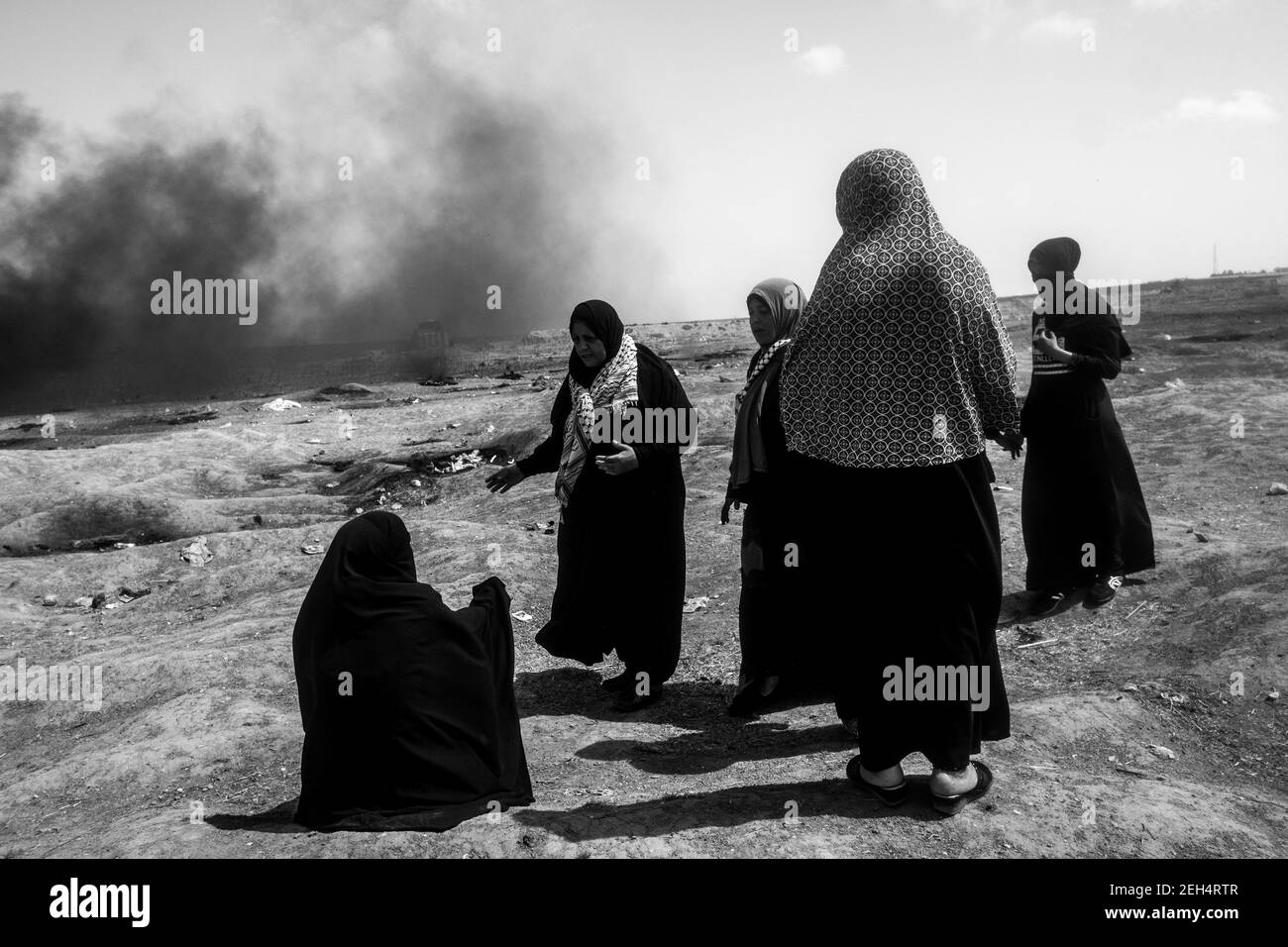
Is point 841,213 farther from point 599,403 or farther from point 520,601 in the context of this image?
point 520,601

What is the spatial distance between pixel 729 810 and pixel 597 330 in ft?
7.37

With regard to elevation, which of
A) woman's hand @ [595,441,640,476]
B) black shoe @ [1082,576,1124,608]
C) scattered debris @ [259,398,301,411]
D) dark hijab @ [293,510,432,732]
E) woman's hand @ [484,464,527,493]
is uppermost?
scattered debris @ [259,398,301,411]

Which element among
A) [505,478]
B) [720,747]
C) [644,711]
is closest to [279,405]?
[505,478]

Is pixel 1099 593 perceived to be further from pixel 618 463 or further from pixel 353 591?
pixel 353 591

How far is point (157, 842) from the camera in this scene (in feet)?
10.8

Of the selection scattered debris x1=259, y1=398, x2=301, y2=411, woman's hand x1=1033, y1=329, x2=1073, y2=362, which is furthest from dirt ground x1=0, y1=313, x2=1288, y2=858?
scattered debris x1=259, y1=398, x2=301, y2=411

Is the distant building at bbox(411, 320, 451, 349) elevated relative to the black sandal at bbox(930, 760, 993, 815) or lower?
elevated

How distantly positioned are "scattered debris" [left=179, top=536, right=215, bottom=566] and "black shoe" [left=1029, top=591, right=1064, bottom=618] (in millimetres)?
6161

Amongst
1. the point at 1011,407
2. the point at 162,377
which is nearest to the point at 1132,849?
the point at 1011,407

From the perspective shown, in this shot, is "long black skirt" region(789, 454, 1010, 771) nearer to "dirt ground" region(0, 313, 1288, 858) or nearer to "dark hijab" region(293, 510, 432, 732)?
"dirt ground" region(0, 313, 1288, 858)

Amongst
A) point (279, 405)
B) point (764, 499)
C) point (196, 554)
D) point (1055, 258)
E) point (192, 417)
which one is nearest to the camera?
point (764, 499)

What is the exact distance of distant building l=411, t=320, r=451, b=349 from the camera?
32.5 m

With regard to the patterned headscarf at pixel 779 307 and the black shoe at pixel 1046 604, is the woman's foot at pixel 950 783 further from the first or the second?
the black shoe at pixel 1046 604

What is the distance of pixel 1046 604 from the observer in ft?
18.7
